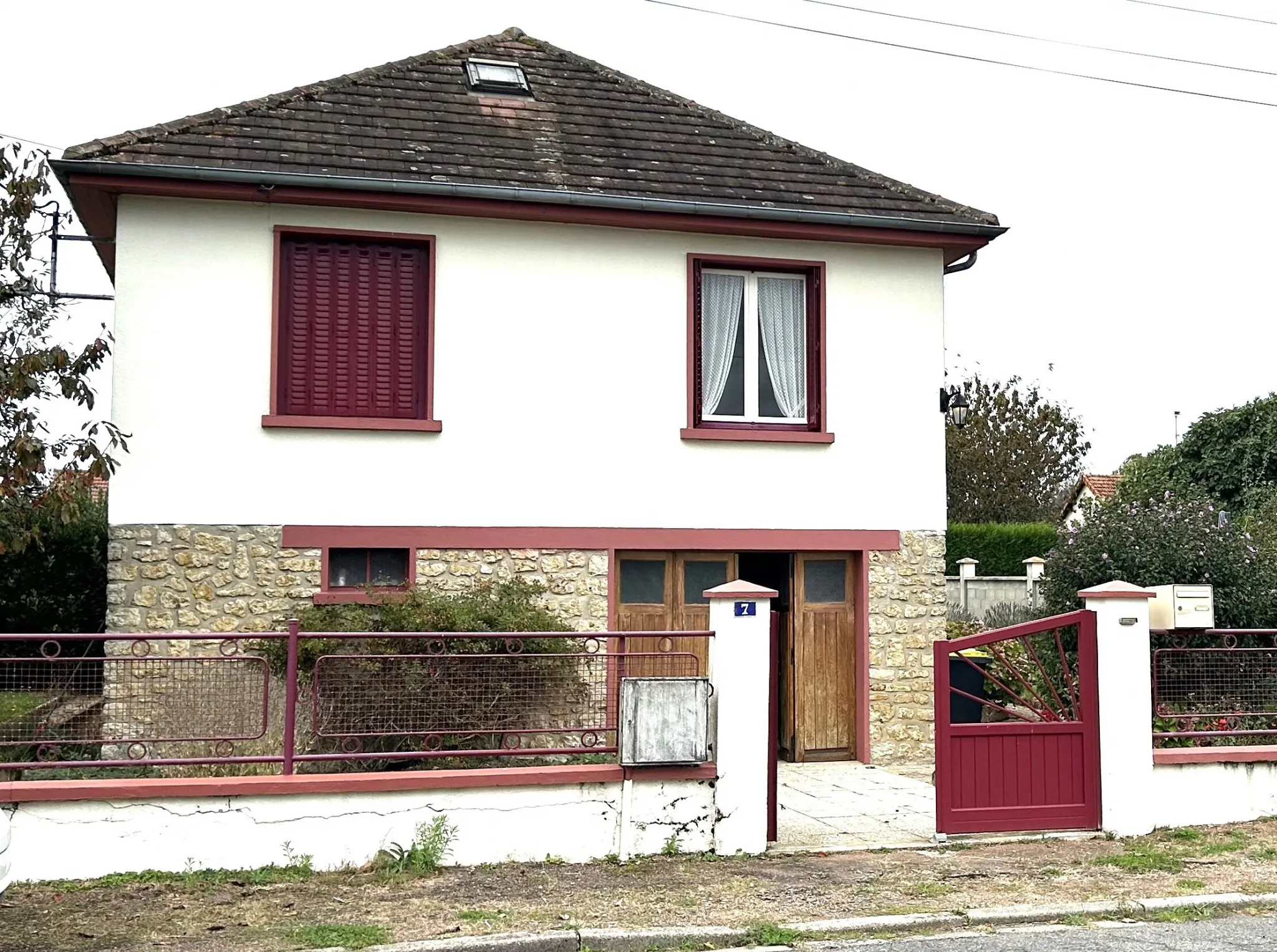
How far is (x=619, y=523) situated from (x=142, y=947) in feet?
21.1

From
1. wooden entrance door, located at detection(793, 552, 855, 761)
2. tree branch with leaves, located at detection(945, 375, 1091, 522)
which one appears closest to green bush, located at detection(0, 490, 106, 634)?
wooden entrance door, located at detection(793, 552, 855, 761)

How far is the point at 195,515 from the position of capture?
11445mm

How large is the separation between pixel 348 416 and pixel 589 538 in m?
2.45

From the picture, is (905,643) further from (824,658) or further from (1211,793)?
A: (1211,793)

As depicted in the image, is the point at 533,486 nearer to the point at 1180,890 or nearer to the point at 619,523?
the point at 619,523

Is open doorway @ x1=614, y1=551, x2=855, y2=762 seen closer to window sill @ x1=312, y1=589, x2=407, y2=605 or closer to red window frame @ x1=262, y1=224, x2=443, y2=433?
window sill @ x1=312, y1=589, x2=407, y2=605

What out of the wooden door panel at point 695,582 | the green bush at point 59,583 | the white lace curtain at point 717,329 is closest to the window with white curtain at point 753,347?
the white lace curtain at point 717,329

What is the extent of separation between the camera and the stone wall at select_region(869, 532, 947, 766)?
12.8 meters

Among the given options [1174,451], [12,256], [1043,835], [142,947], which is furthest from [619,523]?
[1174,451]

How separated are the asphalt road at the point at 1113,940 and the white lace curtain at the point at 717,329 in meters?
6.53

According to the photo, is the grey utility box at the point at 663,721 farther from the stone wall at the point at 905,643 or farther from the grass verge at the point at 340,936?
the stone wall at the point at 905,643

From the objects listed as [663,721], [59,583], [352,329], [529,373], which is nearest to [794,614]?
[529,373]

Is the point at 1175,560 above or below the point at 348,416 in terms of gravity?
below

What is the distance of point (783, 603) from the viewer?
12.9 m
